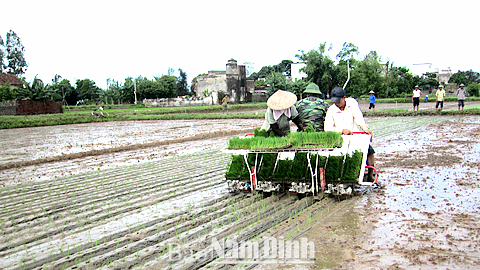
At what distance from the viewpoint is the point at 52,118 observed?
26062 millimetres

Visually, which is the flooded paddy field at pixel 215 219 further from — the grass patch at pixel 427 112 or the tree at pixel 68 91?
the tree at pixel 68 91

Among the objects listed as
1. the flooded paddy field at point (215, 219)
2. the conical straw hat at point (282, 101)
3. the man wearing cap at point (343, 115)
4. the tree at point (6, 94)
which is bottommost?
the flooded paddy field at point (215, 219)

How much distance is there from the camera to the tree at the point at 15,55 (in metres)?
57.2

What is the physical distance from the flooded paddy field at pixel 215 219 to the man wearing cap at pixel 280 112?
116cm

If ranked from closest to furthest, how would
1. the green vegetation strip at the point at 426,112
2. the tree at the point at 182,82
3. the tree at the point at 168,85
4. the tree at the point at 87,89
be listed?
the green vegetation strip at the point at 426,112 < the tree at the point at 87,89 < the tree at the point at 168,85 < the tree at the point at 182,82

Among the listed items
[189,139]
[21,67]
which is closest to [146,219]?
[189,139]

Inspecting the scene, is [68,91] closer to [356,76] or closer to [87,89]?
[87,89]

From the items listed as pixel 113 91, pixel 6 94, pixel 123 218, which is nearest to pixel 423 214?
pixel 123 218

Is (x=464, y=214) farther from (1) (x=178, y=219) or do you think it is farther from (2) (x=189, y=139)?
(2) (x=189, y=139)

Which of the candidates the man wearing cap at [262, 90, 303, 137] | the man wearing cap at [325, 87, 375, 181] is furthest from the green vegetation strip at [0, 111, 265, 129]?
the man wearing cap at [325, 87, 375, 181]

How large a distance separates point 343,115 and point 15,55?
64619 millimetres

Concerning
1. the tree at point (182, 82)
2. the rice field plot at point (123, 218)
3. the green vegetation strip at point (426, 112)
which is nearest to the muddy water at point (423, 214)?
the rice field plot at point (123, 218)

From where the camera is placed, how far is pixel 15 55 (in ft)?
188

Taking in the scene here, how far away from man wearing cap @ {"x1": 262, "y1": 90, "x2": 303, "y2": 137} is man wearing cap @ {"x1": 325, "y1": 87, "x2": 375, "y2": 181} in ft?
1.82
